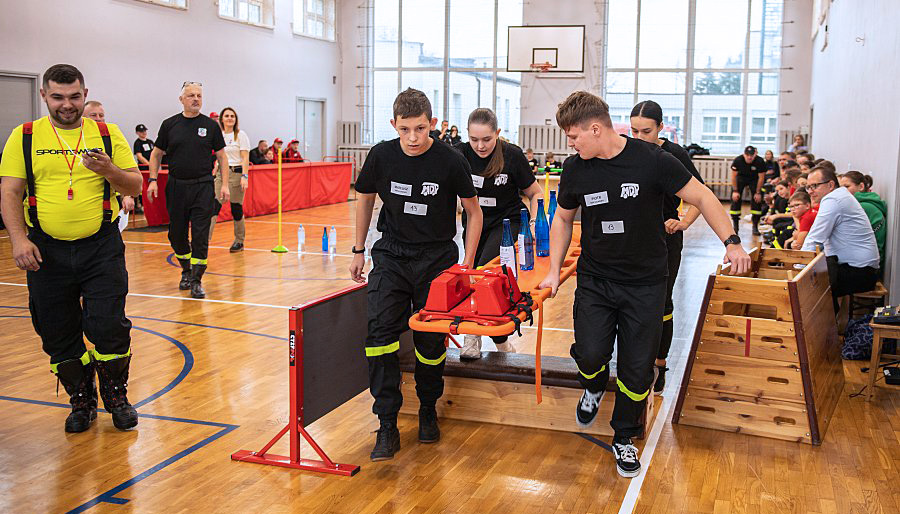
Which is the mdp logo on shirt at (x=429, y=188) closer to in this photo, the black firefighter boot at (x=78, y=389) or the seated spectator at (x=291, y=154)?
the black firefighter boot at (x=78, y=389)

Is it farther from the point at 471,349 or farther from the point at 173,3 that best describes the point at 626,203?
the point at 173,3

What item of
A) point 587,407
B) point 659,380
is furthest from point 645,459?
point 659,380

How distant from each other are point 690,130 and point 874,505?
871 inches

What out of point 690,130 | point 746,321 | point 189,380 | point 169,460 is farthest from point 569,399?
point 690,130

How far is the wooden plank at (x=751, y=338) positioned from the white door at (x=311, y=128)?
20.9m

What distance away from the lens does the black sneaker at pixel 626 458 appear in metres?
4.18

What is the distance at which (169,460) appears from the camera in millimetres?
4316

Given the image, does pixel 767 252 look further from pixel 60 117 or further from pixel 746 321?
pixel 60 117

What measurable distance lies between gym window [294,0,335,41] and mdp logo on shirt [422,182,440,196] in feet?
67.8

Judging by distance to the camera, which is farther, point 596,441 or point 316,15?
point 316,15

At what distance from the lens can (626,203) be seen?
4043 mm

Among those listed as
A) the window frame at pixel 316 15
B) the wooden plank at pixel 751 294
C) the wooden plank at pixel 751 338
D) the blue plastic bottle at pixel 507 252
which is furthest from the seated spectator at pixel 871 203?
the window frame at pixel 316 15

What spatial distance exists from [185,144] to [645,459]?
5670mm

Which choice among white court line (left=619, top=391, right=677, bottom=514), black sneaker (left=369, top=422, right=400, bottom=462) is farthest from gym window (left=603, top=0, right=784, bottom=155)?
black sneaker (left=369, top=422, right=400, bottom=462)
